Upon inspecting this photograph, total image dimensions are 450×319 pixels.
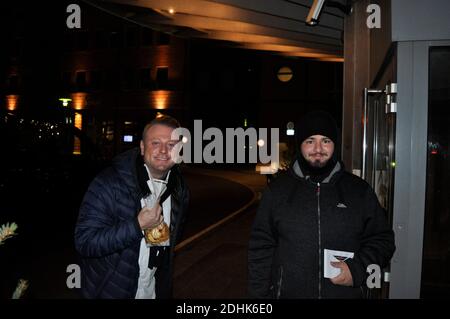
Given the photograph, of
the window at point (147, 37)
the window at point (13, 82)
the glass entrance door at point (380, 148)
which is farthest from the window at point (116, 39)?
the glass entrance door at point (380, 148)

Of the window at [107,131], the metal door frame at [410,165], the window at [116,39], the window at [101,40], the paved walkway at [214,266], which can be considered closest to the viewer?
the metal door frame at [410,165]

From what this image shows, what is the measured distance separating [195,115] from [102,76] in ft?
30.1

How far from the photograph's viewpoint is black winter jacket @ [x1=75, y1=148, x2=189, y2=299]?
93.0 inches

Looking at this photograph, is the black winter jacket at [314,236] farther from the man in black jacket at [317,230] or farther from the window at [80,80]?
the window at [80,80]

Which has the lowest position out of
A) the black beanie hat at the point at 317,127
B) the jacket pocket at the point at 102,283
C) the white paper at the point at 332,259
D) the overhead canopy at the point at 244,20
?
the jacket pocket at the point at 102,283

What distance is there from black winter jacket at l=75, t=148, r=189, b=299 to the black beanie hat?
1076 millimetres

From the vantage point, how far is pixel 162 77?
33281 mm

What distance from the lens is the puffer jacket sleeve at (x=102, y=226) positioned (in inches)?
92.5

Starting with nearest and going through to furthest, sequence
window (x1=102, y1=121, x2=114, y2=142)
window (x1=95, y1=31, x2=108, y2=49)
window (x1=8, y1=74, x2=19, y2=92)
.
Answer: window (x1=95, y1=31, x2=108, y2=49) → window (x1=102, y1=121, x2=114, y2=142) → window (x1=8, y1=74, x2=19, y2=92)

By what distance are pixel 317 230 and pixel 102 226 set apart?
1.32m

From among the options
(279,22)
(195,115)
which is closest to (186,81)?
(195,115)

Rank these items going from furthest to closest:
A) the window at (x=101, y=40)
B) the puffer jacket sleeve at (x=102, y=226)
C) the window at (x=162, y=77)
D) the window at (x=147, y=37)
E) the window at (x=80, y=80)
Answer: the window at (x=80, y=80) < the window at (x=101, y=40) < the window at (x=147, y=37) < the window at (x=162, y=77) < the puffer jacket sleeve at (x=102, y=226)

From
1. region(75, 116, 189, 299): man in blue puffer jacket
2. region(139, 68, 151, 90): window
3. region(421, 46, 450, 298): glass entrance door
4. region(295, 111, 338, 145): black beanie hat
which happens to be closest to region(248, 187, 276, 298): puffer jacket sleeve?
region(295, 111, 338, 145): black beanie hat

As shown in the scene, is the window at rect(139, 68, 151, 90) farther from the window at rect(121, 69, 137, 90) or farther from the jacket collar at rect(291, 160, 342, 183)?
the jacket collar at rect(291, 160, 342, 183)
